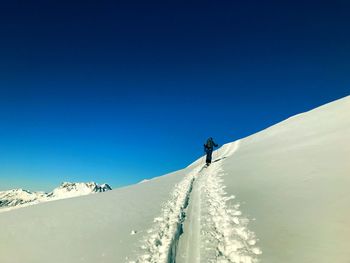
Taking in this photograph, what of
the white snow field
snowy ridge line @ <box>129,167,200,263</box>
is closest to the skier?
the white snow field

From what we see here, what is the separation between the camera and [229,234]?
1073 cm

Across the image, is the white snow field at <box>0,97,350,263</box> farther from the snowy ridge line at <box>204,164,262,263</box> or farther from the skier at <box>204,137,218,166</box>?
the skier at <box>204,137,218,166</box>

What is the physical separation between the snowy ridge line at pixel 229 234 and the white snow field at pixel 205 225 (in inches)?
1.1

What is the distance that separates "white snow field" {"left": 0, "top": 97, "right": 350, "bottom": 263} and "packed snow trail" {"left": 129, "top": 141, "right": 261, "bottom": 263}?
3cm

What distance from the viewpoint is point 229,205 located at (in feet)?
45.9

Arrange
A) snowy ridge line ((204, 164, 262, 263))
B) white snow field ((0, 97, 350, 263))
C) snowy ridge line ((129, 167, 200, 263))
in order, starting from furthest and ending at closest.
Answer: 1. snowy ridge line ((129, 167, 200, 263))
2. white snow field ((0, 97, 350, 263))
3. snowy ridge line ((204, 164, 262, 263))

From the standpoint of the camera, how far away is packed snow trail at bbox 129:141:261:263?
9.29 meters

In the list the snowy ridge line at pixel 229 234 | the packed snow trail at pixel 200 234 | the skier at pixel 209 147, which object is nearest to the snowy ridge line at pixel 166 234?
the packed snow trail at pixel 200 234

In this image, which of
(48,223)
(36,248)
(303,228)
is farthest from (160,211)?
(303,228)

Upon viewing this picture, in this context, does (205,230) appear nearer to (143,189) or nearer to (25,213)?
(25,213)

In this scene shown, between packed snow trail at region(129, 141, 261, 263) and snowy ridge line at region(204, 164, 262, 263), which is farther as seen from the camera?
packed snow trail at region(129, 141, 261, 263)

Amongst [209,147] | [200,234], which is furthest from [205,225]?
[209,147]

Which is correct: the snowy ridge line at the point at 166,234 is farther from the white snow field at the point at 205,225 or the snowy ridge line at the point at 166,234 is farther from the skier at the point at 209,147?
the skier at the point at 209,147

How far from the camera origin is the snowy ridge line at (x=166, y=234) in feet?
31.5
